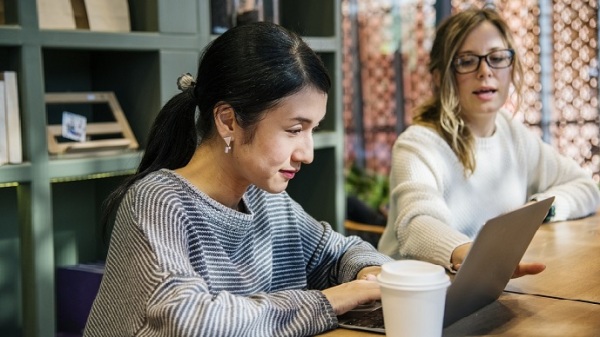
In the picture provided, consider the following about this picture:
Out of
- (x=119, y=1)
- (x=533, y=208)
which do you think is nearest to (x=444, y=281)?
(x=533, y=208)

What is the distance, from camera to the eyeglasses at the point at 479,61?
8.72 feet

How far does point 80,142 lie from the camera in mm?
2547

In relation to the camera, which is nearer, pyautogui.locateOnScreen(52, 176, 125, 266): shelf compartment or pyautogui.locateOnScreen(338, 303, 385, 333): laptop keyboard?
pyautogui.locateOnScreen(338, 303, 385, 333): laptop keyboard

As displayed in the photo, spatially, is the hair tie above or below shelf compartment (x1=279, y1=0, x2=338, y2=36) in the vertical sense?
below

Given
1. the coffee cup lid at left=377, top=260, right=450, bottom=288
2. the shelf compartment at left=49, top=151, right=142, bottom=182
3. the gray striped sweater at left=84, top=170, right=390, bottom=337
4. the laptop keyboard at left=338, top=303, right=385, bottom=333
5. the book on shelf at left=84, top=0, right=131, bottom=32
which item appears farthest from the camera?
the book on shelf at left=84, top=0, right=131, bottom=32

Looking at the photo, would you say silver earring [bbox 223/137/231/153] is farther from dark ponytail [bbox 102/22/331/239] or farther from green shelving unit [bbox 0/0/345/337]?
green shelving unit [bbox 0/0/345/337]

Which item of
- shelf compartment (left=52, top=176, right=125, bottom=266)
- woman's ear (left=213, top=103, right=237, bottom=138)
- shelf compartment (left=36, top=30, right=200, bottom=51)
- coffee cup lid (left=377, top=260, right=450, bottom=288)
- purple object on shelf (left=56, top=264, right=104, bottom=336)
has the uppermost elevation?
shelf compartment (left=36, top=30, right=200, bottom=51)

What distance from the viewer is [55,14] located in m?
2.45

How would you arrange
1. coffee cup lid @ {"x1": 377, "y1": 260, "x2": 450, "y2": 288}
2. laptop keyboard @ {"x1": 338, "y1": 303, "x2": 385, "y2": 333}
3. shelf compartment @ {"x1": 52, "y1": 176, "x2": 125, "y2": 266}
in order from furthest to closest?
shelf compartment @ {"x1": 52, "y1": 176, "x2": 125, "y2": 266}
laptop keyboard @ {"x1": 338, "y1": 303, "x2": 385, "y2": 333}
coffee cup lid @ {"x1": 377, "y1": 260, "x2": 450, "y2": 288}

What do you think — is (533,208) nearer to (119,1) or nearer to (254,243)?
(254,243)

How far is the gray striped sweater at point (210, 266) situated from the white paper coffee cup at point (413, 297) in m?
0.24

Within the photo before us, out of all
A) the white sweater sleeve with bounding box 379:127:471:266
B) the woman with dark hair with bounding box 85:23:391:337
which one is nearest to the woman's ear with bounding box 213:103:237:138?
the woman with dark hair with bounding box 85:23:391:337

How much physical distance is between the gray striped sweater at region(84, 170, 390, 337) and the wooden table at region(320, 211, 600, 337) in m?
0.14

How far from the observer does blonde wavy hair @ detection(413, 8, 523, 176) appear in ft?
8.71
